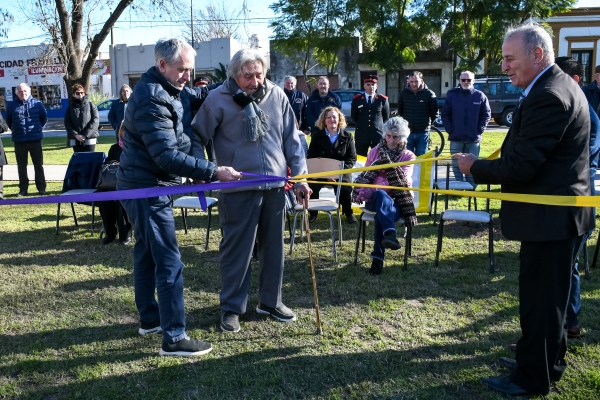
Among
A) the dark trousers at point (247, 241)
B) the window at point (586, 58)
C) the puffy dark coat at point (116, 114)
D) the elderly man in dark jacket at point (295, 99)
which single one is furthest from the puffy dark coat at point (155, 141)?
the window at point (586, 58)

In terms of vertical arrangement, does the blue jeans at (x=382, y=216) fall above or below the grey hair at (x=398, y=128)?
below

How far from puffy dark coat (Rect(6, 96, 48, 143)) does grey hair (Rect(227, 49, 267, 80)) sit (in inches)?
280

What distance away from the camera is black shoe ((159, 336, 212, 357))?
386 centimetres

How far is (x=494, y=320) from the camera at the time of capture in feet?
14.5

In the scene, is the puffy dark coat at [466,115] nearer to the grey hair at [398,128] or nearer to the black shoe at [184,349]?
the grey hair at [398,128]

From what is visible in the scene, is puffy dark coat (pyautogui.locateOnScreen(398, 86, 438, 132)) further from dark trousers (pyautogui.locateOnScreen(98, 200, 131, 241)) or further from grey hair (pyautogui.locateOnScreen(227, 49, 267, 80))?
grey hair (pyautogui.locateOnScreen(227, 49, 267, 80))

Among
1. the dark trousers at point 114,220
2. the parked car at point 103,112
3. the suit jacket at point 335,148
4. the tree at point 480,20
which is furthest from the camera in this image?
the tree at point 480,20

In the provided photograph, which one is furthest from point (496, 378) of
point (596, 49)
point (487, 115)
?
point (596, 49)

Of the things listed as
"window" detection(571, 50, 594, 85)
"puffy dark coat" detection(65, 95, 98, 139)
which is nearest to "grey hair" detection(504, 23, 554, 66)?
"puffy dark coat" detection(65, 95, 98, 139)

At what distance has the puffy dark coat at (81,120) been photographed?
10.4 m

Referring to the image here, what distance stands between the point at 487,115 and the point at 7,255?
701 cm

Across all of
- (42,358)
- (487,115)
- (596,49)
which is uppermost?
(596,49)

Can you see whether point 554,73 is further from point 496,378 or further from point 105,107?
point 105,107

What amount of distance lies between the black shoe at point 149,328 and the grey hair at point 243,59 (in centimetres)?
188
